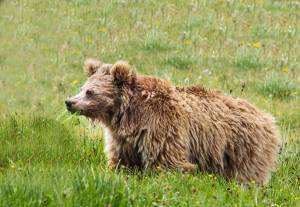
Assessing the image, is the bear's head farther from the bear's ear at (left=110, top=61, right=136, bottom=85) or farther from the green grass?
the green grass

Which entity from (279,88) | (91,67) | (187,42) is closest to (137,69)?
(187,42)

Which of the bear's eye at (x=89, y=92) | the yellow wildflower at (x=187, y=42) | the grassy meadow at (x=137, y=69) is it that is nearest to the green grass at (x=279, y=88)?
the grassy meadow at (x=137, y=69)

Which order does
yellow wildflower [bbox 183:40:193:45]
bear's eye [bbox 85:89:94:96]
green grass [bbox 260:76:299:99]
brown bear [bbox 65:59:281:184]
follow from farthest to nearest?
yellow wildflower [bbox 183:40:193:45] < green grass [bbox 260:76:299:99] < bear's eye [bbox 85:89:94:96] < brown bear [bbox 65:59:281:184]

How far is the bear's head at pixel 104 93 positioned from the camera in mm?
6793

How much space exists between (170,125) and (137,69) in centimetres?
546

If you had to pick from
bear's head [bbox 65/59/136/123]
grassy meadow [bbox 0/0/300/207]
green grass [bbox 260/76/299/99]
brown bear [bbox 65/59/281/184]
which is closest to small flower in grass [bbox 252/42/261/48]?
grassy meadow [bbox 0/0/300/207]

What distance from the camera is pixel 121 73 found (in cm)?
688

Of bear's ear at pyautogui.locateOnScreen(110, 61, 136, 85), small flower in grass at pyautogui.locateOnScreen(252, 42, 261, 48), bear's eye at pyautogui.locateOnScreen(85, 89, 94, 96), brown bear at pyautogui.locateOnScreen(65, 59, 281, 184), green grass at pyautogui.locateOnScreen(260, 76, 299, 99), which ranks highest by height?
bear's ear at pyautogui.locateOnScreen(110, 61, 136, 85)

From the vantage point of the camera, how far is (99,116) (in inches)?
271

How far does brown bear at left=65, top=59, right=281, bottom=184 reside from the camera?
6.72 metres

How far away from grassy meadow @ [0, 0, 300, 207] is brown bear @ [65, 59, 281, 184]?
0.21 metres

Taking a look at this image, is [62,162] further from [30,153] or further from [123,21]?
[123,21]

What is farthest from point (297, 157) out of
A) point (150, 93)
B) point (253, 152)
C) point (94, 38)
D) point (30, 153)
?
point (94, 38)

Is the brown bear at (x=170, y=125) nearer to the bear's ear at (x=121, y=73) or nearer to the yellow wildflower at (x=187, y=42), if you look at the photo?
the bear's ear at (x=121, y=73)
